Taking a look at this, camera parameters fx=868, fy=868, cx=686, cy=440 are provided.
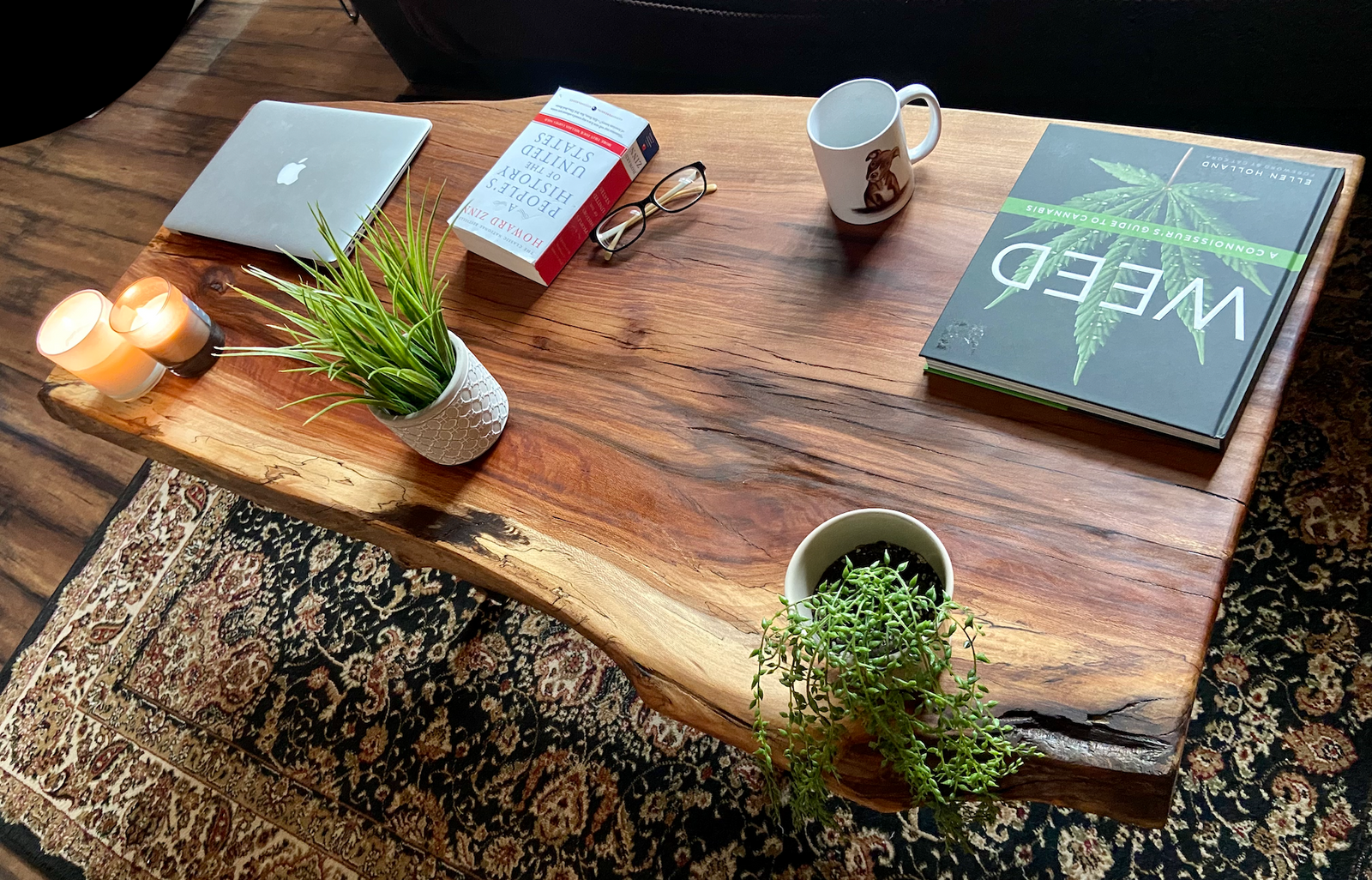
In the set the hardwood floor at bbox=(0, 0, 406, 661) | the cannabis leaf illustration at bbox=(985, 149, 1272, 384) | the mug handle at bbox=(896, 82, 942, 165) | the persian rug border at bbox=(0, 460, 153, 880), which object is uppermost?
the mug handle at bbox=(896, 82, 942, 165)

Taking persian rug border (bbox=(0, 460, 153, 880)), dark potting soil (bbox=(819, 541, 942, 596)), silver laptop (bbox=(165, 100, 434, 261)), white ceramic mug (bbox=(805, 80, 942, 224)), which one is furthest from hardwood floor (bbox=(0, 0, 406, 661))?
dark potting soil (bbox=(819, 541, 942, 596))

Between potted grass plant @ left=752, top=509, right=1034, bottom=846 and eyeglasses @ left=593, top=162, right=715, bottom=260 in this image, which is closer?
potted grass plant @ left=752, top=509, right=1034, bottom=846

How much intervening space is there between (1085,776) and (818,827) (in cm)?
67

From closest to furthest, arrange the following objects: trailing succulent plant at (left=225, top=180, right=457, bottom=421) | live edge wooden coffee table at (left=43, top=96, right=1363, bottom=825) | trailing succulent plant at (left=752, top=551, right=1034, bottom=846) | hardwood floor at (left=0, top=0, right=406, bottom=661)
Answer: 1. trailing succulent plant at (left=752, top=551, right=1034, bottom=846)
2. live edge wooden coffee table at (left=43, top=96, right=1363, bottom=825)
3. trailing succulent plant at (left=225, top=180, right=457, bottom=421)
4. hardwood floor at (left=0, top=0, right=406, bottom=661)

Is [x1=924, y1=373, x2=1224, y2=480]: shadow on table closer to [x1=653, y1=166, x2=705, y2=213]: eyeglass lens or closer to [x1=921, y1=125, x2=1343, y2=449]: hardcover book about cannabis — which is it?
[x1=921, y1=125, x2=1343, y2=449]: hardcover book about cannabis

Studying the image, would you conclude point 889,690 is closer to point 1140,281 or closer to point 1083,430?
point 1083,430

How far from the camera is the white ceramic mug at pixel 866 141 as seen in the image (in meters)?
0.86

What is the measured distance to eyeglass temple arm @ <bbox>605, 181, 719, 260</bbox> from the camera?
1037mm

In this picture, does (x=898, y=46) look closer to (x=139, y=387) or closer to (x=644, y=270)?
(x=644, y=270)

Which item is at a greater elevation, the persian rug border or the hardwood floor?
the hardwood floor

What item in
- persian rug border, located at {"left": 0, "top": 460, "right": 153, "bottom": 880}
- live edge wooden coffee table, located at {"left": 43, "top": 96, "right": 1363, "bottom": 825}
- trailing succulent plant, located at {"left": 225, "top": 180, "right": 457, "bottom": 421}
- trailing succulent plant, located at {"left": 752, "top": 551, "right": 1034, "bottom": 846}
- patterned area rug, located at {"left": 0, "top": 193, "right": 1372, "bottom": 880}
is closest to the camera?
trailing succulent plant, located at {"left": 752, "top": 551, "right": 1034, "bottom": 846}

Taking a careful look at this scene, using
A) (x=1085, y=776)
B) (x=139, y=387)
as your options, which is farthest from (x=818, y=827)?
(x=139, y=387)

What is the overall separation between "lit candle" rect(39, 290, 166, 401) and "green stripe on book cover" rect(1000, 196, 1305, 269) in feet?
3.47

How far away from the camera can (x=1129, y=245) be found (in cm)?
80
